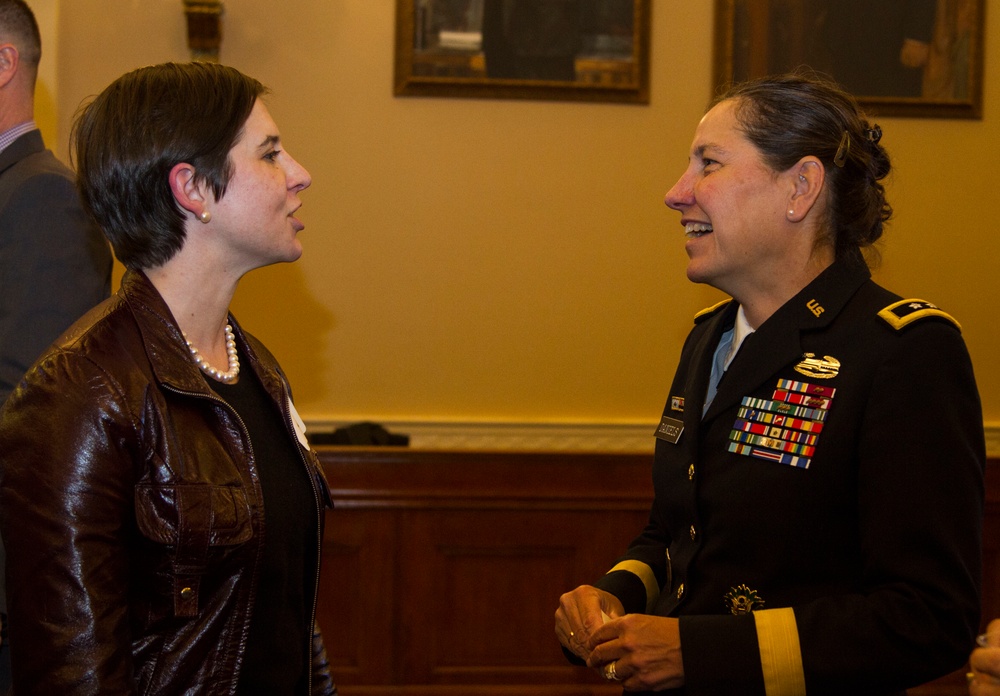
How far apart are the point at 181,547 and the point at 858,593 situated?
1138 mm

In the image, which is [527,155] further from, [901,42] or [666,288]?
[901,42]

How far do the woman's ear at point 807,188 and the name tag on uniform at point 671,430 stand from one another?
1.59 feet

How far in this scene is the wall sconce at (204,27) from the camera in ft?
16.5

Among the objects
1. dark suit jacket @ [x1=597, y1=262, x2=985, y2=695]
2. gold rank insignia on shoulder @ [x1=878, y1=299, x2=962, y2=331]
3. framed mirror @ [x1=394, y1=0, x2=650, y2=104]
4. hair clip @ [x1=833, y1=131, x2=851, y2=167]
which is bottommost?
dark suit jacket @ [x1=597, y1=262, x2=985, y2=695]

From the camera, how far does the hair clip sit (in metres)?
2.01

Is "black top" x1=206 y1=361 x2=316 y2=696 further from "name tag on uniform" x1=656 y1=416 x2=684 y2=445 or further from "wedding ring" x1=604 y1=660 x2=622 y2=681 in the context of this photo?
"name tag on uniform" x1=656 y1=416 x2=684 y2=445

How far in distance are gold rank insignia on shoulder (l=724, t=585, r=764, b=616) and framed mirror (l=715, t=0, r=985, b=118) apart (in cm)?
398

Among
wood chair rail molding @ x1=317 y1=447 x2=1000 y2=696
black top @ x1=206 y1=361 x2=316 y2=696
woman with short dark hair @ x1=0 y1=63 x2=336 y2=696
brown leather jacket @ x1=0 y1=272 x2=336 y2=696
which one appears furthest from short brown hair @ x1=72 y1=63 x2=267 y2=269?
wood chair rail molding @ x1=317 y1=447 x2=1000 y2=696

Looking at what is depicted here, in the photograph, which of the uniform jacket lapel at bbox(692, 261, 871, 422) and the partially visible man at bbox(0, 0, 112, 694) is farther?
the partially visible man at bbox(0, 0, 112, 694)

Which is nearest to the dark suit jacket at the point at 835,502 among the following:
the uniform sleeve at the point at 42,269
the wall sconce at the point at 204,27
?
the uniform sleeve at the point at 42,269

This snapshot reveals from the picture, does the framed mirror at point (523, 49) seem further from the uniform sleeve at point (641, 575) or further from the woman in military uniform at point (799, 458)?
the uniform sleeve at point (641, 575)

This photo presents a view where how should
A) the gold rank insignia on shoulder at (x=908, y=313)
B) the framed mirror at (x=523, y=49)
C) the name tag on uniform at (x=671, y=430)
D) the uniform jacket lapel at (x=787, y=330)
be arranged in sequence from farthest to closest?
the framed mirror at (x=523, y=49) < the name tag on uniform at (x=671, y=430) < the uniform jacket lapel at (x=787, y=330) < the gold rank insignia on shoulder at (x=908, y=313)

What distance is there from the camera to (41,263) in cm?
253

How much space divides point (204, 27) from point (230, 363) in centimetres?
368
